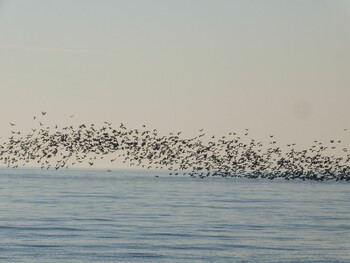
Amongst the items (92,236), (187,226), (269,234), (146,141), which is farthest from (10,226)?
(146,141)

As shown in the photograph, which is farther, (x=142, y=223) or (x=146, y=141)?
(x=146, y=141)

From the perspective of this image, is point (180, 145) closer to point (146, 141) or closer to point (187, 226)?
point (146, 141)

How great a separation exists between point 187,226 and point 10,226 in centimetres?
1067

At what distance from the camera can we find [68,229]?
47656 mm

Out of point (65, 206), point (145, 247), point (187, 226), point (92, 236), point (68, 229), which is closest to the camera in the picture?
point (145, 247)

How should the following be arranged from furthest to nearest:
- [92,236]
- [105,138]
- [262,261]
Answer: [105,138], [92,236], [262,261]

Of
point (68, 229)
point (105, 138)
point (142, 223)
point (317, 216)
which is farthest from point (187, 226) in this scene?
point (105, 138)

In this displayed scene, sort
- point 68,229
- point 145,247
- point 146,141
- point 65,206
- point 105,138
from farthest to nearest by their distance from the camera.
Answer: point 146,141, point 105,138, point 65,206, point 68,229, point 145,247

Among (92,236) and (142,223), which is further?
(142,223)

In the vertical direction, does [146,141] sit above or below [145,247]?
below

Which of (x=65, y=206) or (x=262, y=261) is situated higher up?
(x=262, y=261)

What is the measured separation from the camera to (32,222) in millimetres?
52094

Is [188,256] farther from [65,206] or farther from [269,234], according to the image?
[65,206]

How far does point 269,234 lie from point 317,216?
56.4 feet
